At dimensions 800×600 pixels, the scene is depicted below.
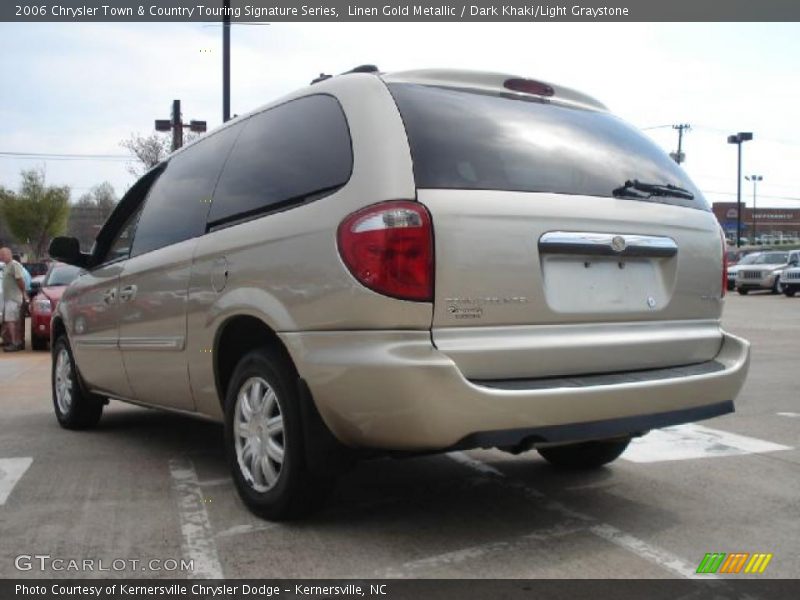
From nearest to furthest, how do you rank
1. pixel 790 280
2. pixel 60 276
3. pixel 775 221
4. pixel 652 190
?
pixel 652 190 → pixel 60 276 → pixel 790 280 → pixel 775 221

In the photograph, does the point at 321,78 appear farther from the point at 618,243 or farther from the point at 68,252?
the point at 68,252

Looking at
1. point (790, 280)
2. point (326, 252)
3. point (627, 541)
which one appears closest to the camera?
point (326, 252)

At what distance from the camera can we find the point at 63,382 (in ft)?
20.5

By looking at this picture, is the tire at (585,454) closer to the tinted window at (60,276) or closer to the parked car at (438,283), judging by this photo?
the parked car at (438,283)

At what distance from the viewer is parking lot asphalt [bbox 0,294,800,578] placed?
3096 millimetres

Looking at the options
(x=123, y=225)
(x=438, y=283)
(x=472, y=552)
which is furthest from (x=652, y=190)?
(x=123, y=225)

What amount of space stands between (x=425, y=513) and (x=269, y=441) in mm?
810

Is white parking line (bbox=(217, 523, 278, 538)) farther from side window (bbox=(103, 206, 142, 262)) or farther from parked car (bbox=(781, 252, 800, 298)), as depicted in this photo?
parked car (bbox=(781, 252, 800, 298))

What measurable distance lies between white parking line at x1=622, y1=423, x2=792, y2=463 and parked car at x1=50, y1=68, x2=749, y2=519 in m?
1.25

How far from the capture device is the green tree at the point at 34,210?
206ft

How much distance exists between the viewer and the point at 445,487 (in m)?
4.19

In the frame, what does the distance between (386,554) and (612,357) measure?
3.98 feet

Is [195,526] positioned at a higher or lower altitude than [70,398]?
lower

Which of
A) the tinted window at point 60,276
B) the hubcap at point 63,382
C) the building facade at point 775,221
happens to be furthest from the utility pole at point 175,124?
the building facade at point 775,221
